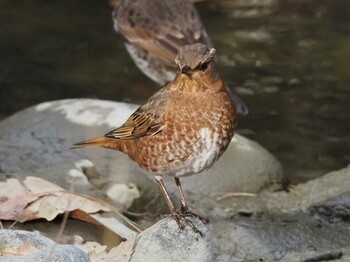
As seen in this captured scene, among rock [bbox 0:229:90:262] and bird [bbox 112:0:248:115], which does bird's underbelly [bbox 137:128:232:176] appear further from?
bird [bbox 112:0:248:115]

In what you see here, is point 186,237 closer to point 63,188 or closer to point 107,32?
point 63,188

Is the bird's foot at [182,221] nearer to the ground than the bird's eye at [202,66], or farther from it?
nearer to the ground

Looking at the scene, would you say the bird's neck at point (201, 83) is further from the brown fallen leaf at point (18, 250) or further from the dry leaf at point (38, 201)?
the brown fallen leaf at point (18, 250)

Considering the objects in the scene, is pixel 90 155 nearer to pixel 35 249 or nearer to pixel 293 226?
pixel 293 226

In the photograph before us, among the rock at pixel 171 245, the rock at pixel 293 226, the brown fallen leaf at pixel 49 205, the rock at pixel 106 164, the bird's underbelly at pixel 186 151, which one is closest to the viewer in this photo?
the rock at pixel 171 245

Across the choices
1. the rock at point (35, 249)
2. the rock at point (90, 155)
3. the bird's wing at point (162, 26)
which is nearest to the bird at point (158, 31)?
the bird's wing at point (162, 26)

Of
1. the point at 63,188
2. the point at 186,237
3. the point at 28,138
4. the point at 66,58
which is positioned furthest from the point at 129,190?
the point at 66,58

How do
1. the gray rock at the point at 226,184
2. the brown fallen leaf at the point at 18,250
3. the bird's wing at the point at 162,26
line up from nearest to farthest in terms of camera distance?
1. the brown fallen leaf at the point at 18,250
2. the gray rock at the point at 226,184
3. the bird's wing at the point at 162,26
